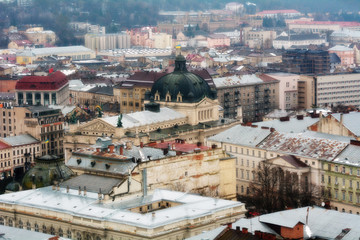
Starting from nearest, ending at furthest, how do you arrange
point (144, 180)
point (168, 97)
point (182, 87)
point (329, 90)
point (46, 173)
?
point (144, 180) < point (46, 173) < point (182, 87) < point (168, 97) < point (329, 90)

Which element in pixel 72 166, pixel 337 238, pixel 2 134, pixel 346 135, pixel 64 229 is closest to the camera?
pixel 337 238

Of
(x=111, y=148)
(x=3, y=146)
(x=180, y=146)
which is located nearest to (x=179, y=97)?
(x=3, y=146)

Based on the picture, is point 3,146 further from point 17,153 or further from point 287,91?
point 287,91

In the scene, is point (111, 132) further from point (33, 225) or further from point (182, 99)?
point (33, 225)

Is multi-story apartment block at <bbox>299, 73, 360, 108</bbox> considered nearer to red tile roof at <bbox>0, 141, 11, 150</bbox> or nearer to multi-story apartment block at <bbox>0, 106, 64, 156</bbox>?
multi-story apartment block at <bbox>0, 106, 64, 156</bbox>

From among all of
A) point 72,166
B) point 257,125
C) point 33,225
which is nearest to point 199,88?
point 257,125

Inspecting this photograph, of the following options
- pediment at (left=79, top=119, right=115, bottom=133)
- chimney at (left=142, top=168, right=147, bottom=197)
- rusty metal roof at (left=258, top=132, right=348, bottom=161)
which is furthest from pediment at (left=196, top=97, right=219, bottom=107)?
chimney at (left=142, top=168, right=147, bottom=197)
